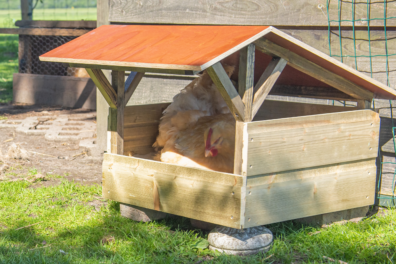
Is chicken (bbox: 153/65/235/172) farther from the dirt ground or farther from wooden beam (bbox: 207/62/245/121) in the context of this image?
the dirt ground

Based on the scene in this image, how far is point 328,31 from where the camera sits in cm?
350

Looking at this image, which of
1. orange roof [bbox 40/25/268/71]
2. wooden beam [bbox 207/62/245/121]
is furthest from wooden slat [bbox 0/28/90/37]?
wooden beam [bbox 207/62/245/121]

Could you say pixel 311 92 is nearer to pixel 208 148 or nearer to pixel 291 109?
pixel 291 109

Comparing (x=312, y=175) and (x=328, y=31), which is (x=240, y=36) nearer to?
(x=312, y=175)

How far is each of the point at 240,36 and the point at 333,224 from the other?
1486mm

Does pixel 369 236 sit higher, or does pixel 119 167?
pixel 119 167

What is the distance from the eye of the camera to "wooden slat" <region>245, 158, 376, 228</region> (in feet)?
8.16

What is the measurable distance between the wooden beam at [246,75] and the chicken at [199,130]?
448 mm

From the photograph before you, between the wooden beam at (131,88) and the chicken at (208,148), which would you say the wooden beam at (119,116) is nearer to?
the wooden beam at (131,88)

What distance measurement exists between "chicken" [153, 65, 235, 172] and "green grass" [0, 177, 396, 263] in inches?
19.3

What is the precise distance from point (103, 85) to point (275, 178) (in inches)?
54.6

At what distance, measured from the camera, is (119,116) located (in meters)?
3.23

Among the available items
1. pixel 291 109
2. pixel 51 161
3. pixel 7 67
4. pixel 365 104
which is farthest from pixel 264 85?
pixel 7 67

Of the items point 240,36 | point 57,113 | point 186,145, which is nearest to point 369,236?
point 186,145
